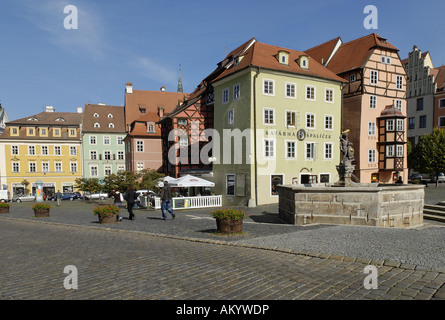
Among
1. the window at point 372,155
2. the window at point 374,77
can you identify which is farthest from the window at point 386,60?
the window at point 372,155

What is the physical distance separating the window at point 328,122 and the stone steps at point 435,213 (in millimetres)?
12011

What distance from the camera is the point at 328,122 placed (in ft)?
89.2

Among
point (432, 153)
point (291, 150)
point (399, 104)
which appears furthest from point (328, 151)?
point (432, 153)

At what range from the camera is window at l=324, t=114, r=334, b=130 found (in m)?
27.0

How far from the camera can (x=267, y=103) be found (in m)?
24.1

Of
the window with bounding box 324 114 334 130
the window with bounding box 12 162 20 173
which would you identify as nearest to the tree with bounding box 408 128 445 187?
the window with bounding box 324 114 334 130

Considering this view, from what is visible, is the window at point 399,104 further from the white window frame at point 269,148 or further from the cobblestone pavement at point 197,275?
the cobblestone pavement at point 197,275

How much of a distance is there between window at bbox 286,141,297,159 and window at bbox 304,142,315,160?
3.99 feet

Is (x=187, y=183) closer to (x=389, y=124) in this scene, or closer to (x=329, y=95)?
(x=329, y=95)

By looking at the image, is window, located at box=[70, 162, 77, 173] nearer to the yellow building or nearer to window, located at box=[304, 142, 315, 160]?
the yellow building

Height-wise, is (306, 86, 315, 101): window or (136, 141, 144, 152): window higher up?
(306, 86, 315, 101): window

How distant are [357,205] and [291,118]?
1448 centimetres
